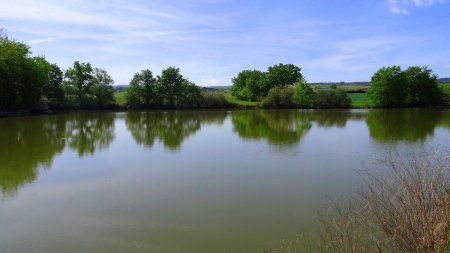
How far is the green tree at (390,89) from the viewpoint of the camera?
7250cm

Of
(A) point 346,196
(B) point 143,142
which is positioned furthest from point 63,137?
(A) point 346,196

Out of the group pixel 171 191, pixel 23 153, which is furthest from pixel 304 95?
pixel 171 191

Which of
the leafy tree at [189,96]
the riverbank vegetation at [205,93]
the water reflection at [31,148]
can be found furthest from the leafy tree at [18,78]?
the leafy tree at [189,96]

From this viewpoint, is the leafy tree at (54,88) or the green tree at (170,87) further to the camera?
the green tree at (170,87)

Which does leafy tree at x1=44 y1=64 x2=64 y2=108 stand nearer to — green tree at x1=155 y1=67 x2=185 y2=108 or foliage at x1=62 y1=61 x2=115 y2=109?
foliage at x1=62 y1=61 x2=115 y2=109

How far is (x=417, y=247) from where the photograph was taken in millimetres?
5656

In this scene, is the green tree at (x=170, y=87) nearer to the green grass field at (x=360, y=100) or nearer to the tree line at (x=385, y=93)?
the tree line at (x=385, y=93)

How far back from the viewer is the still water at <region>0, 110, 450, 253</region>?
8.73 metres

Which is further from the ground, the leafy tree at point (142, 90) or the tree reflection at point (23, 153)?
the leafy tree at point (142, 90)

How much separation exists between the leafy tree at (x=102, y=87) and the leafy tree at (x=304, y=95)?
3492cm

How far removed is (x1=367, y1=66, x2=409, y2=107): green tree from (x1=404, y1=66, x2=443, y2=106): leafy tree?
213cm

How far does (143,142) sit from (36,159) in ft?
24.9

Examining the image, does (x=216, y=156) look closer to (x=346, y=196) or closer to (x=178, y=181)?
(x=178, y=181)

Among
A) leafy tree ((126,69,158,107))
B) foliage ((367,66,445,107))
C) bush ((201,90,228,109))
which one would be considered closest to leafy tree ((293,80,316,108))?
foliage ((367,66,445,107))
